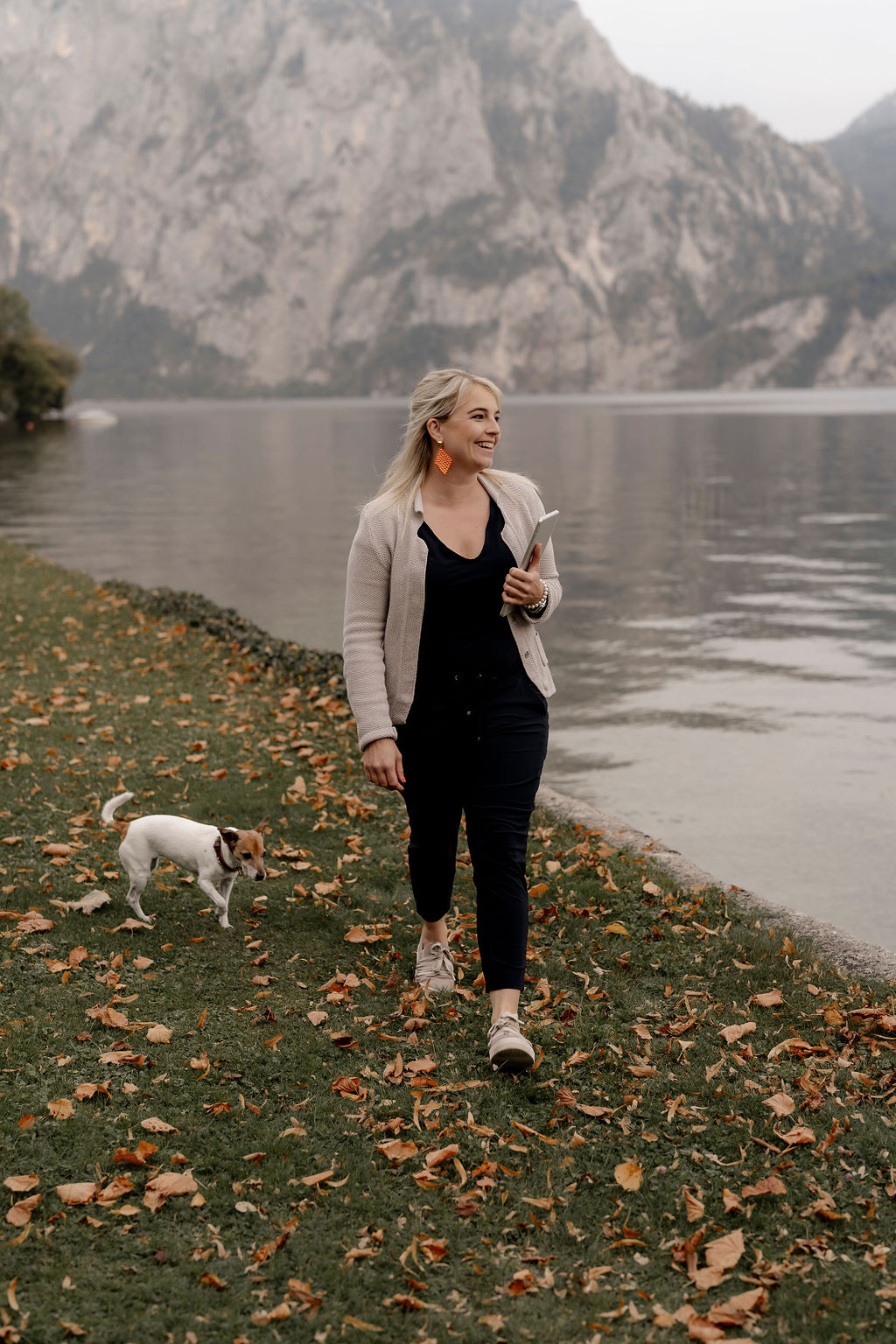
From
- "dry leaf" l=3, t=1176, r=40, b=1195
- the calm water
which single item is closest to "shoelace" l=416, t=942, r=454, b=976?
"dry leaf" l=3, t=1176, r=40, b=1195

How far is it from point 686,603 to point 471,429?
17.5 meters

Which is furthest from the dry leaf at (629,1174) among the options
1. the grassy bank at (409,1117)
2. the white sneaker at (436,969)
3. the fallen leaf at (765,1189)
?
the white sneaker at (436,969)

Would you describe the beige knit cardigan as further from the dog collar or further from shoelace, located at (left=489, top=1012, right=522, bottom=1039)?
the dog collar

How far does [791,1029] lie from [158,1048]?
9.91ft

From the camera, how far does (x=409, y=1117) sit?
16.5 ft

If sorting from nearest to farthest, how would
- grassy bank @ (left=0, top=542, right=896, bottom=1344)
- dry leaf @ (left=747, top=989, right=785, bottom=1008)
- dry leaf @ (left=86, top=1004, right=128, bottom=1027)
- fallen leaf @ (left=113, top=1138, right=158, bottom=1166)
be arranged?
grassy bank @ (left=0, top=542, right=896, bottom=1344) < fallen leaf @ (left=113, top=1138, right=158, bottom=1166) < dry leaf @ (left=86, top=1004, right=128, bottom=1027) < dry leaf @ (left=747, top=989, right=785, bottom=1008)

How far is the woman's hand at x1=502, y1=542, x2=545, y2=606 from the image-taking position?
4977 millimetres

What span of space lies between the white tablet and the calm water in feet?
4.34

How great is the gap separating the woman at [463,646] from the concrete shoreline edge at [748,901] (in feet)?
8.04

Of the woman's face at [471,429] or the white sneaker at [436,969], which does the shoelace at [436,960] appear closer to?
the white sneaker at [436,969]

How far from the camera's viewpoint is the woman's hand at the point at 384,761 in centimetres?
514

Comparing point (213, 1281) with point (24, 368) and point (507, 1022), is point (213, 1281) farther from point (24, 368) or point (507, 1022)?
point (24, 368)

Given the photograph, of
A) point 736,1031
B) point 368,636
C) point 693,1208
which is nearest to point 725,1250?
point 693,1208

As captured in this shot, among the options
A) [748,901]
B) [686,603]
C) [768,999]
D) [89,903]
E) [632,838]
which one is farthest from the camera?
[686,603]
